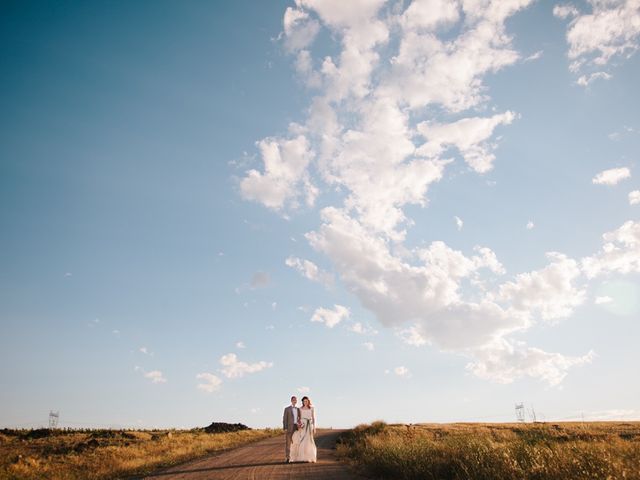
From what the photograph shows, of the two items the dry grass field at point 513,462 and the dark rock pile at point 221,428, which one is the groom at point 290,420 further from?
the dark rock pile at point 221,428

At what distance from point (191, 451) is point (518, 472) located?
64.4 ft

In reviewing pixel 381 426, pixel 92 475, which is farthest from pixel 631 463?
pixel 381 426

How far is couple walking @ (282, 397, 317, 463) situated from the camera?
15.7 m

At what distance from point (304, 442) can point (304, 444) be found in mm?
67

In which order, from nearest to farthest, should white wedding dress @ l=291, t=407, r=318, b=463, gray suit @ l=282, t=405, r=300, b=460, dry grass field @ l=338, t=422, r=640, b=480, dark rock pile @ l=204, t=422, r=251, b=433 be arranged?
dry grass field @ l=338, t=422, r=640, b=480, white wedding dress @ l=291, t=407, r=318, b=463, gray suit @ l=282, t=405, r=300, b=460, dark rock pile @ l=204, t=422, r=251, b=433

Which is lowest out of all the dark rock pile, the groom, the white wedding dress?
the dark rock pile

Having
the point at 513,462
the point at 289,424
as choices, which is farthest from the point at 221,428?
the point at 513,462

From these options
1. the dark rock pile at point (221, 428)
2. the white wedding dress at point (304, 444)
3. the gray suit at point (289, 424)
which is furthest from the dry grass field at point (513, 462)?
the dark rock pile at point (221, 428)

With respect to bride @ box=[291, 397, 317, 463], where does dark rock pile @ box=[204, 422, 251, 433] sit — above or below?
below

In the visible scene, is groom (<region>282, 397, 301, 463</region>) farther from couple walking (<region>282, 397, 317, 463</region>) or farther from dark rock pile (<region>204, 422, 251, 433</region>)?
Result: dark rock pile (<region>204, 422, 251, 433</region>)

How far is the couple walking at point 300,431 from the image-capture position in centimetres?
1574

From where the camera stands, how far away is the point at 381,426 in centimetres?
3212

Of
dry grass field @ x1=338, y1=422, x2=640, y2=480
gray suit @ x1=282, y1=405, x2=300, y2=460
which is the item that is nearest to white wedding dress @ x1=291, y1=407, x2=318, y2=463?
gray suit @ x1=282, y1=405, x2=300, y2=460

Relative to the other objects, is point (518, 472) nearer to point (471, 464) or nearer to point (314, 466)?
point (471, 464)
